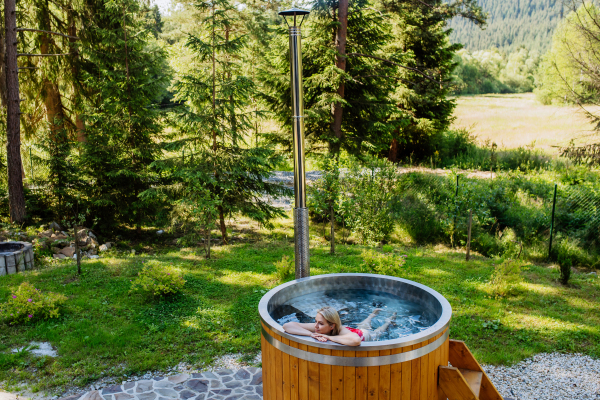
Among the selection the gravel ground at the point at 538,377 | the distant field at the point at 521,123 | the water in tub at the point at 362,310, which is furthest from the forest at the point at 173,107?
the distant field at the point at 521,123

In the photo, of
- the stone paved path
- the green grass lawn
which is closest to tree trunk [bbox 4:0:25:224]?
the green grass lawn

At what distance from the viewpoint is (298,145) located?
13.0ft

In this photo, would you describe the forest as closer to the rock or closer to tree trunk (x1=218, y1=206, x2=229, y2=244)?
tree trunk (x1=218, y1=206, x2=229, y2=244)

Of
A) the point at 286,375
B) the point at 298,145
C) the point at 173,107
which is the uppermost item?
the point at 173,107

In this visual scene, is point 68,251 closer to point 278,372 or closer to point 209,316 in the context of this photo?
point 209,316

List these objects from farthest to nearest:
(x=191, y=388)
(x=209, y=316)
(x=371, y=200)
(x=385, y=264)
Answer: (x=371, y=200), (x=385, y=264), (x=209, y=316), (x=191, y=388)

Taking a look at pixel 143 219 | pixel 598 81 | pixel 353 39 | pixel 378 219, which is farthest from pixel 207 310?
pixel 598 81

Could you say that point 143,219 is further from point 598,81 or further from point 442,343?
point 598,81

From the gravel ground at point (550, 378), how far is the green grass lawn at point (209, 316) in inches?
5.7

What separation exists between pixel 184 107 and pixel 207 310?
4.53 meters

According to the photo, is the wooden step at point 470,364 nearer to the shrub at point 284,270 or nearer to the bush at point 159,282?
the shrub at point 284,270

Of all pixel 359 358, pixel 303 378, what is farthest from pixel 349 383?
pixel 303 378

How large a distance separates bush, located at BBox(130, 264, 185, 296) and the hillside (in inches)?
3203

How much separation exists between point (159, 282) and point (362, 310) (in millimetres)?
3092
